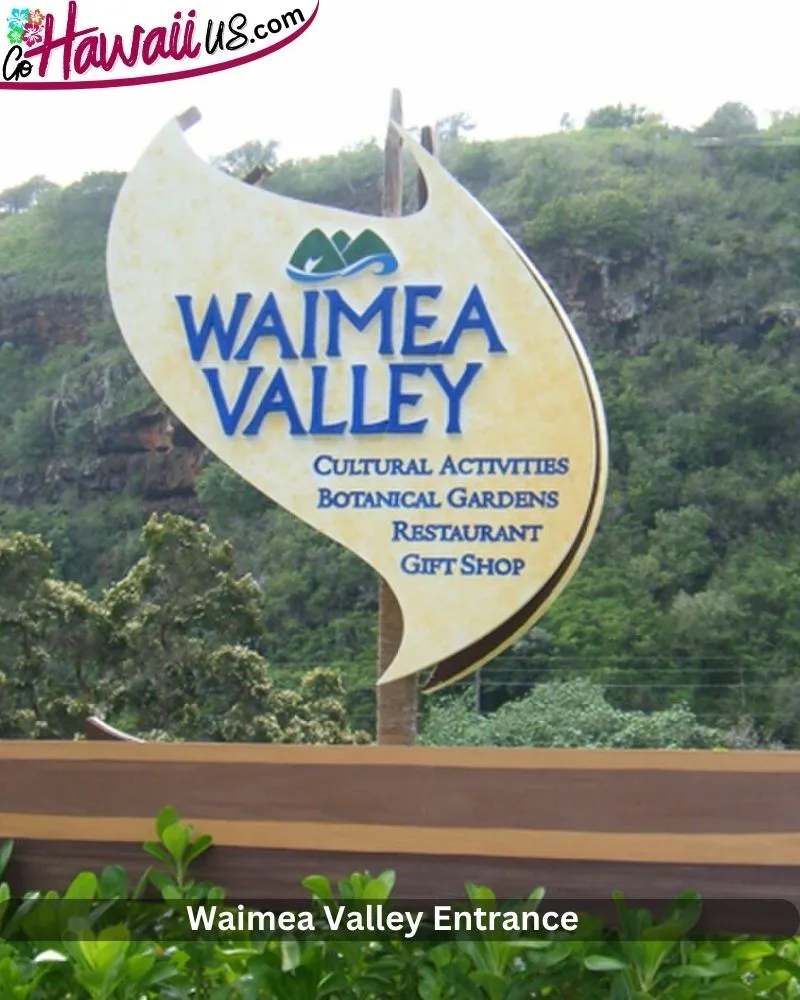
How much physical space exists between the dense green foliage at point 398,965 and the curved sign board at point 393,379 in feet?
4.11

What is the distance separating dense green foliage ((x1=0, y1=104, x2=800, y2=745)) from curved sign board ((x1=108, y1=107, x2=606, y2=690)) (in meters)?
4.79

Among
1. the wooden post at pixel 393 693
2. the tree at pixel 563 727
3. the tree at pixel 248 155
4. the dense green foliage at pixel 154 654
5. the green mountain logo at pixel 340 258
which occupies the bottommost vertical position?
the tree at pixel 563 727

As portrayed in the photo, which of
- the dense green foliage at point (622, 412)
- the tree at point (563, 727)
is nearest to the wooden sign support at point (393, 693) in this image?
the dense green foliage at point (622, 412)

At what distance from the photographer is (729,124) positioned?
1692cm

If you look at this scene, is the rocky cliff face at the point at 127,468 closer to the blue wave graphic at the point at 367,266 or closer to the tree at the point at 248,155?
the tree at the point at 248,155

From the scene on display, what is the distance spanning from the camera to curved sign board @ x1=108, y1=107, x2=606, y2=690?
269 centimetres

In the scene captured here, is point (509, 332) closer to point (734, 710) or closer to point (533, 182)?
point (734, 710)

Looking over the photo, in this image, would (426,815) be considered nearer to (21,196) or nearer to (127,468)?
(127,468)

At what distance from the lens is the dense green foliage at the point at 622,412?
400 inches

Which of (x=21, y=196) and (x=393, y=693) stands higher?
(x=21, y=196)

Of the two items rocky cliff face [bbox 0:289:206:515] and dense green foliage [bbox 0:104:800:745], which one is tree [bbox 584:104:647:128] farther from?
rocky cliff face [bbox 0:289:206:515]

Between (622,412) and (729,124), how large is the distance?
6444mm

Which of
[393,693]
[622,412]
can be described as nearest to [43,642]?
[393,693]

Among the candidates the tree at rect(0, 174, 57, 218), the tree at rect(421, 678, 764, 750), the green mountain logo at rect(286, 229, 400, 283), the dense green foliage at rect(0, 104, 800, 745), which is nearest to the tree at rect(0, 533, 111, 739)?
the dense green foliage at rect(0, 104, 800, 745)
